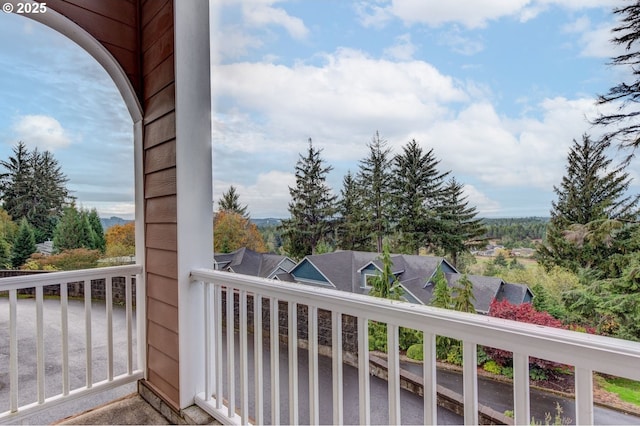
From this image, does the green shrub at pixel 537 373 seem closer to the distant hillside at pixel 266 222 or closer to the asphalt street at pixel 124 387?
the asphalt street at pixel 124 387

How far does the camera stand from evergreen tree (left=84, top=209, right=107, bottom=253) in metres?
2.22

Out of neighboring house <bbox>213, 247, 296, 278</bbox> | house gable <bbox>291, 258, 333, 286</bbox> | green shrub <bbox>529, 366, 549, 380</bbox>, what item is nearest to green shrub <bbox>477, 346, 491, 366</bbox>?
green shrub <bbox>529, 366, 549, 380</bbox>

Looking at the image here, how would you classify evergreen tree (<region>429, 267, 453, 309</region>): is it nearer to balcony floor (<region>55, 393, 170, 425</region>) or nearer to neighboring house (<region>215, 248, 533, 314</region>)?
neighboring house (<region>215, 248, 533, 314</region>)

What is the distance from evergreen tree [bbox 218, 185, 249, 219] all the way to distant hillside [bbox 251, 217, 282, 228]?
14 cm

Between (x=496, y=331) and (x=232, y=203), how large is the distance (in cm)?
148

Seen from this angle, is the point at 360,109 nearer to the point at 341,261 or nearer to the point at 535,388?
the point at 341,261

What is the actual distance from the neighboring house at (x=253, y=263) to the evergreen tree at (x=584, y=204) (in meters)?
→ 1.00

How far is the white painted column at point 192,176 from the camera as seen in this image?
2.01 meters

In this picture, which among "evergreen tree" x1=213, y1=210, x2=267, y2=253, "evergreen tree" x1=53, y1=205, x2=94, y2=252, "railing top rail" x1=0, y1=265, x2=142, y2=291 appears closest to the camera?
"evergreen tree" x1=213, y1=210, x2=267, y2=253

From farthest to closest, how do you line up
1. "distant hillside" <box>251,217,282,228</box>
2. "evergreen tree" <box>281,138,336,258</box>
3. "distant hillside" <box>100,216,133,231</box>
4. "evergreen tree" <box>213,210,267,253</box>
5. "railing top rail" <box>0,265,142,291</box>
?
"distant hillside" <box>100,216,133,231</box> → "railing top rail" <box>0,265,142,291</box> → "evergreen tree" <box>213,210,267,253</box> → "distant hillside" <box>251,217,282,228</box> → "evergreen tree" <box>281,138,336,258</box>

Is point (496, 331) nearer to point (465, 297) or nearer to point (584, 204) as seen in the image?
point (465, 297)

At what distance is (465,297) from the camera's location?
42.5 inches

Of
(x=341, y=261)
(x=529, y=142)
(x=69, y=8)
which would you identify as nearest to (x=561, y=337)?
(x=529, y=142)

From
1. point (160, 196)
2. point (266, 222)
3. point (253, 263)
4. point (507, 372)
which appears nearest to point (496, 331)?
point (507, 372)
